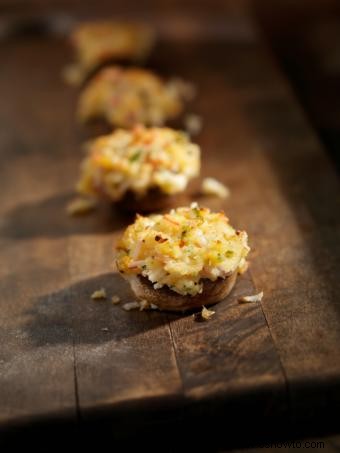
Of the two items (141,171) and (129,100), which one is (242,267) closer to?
(141,171)

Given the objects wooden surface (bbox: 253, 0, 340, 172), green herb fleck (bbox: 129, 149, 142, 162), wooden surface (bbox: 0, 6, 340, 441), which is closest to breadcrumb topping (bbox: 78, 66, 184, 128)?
wooden surface (bbox: 0, 6, 340, 441)

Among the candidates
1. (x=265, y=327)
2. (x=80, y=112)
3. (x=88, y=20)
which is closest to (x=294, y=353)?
(x=265, y=327)

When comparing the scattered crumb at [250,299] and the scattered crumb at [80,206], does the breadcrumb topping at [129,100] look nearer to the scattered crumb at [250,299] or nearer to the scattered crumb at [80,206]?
the scattered crumb at [80,206]

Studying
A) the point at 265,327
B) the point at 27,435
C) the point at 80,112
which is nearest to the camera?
the point at 27,435

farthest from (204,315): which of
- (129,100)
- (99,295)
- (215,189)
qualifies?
(129,100)

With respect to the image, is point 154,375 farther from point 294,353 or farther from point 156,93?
point 156,93

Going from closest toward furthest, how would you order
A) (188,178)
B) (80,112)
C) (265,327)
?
(265,327) < (188,178) < (80,112)

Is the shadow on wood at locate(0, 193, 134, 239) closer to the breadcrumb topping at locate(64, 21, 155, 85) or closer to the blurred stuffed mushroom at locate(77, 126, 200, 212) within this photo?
the blurred stuffed mushroom at locate(77, 126, 200, 212)
